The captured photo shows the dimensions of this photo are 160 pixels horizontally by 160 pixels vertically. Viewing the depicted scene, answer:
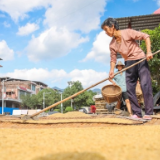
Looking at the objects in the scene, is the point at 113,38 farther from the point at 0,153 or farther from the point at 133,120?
the point at 0,153

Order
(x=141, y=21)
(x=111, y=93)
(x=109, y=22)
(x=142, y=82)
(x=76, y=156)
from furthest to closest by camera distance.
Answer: (x=141, y=21)
(x=111, y=93)
(x=109, y=22)
(x=142, y=82)
(x=76, y=156)

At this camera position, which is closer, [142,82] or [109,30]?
Result: [142,82]

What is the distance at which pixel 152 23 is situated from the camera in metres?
20.5

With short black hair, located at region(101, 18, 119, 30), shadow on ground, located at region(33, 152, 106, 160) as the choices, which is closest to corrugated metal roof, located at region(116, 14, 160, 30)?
short black hair, located at region(101, 18, 119, 30)

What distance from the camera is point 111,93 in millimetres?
6910

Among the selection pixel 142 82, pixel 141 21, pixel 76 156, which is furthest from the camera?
pixel 141 21

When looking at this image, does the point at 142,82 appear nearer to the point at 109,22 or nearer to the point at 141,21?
the point at 109,22

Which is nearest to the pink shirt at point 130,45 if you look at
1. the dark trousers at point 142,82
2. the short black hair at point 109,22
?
the dark trousers at point 142,82

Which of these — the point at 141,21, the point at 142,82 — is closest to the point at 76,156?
the point at 142,82

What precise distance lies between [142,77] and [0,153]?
2824mm

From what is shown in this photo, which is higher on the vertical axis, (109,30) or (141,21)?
(141,21)

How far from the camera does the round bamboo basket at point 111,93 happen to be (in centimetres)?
670

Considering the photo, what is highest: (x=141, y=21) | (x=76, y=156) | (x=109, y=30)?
(x=141, y=21)

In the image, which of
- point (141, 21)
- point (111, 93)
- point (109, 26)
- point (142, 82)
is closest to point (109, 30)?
point (109, 26)
